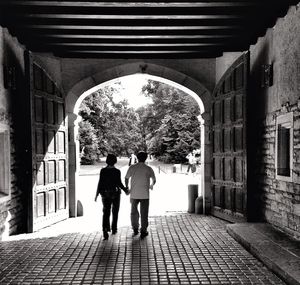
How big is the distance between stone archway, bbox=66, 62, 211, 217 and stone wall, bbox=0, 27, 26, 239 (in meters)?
1.87

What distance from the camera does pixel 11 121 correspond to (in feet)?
26.2

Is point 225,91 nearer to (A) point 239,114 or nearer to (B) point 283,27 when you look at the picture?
(A) point 239,114

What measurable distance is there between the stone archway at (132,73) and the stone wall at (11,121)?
1865mm

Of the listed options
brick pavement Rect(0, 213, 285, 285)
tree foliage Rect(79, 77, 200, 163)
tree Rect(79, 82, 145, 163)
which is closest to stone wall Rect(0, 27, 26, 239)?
brick pavement Rect(0, 213, 285, 285)

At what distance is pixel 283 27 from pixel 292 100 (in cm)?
126

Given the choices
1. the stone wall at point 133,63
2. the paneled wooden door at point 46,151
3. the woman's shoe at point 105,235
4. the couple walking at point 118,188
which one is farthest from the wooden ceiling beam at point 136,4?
the stone wall at point 133,63

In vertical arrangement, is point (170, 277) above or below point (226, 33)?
below

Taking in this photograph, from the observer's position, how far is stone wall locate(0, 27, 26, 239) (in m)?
7.49

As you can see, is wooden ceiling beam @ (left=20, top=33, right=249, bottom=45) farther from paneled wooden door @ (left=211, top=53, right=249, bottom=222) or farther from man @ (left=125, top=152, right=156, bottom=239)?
man @ (left=125, top=152, right=156, bottom=239)

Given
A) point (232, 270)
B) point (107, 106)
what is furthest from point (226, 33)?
point (107, 106)

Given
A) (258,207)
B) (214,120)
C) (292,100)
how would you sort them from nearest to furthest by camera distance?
(292,100) < (258,207) < (214,120)

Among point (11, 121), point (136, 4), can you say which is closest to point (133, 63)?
point (11, 121)

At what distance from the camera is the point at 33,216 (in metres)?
8.18

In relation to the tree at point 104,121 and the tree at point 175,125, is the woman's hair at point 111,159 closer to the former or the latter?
the tree at point 104,121
